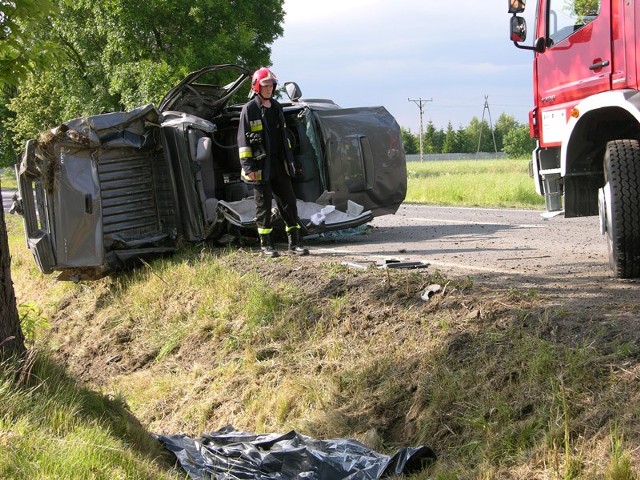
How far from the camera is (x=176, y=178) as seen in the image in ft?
30.9

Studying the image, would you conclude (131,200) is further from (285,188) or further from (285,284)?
(285,284)

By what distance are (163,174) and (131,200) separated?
528 millimetres

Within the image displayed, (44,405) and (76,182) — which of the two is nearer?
(44,405)

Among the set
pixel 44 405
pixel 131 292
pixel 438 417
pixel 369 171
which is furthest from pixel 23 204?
pixel 438 417

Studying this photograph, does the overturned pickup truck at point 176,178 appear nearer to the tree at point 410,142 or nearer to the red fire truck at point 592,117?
the red fire truck at point 592,117

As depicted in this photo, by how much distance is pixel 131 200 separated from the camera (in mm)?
9203

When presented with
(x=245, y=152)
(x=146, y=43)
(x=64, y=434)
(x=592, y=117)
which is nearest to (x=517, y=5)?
(x=592, y=117)

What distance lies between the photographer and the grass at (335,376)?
3.90 metres

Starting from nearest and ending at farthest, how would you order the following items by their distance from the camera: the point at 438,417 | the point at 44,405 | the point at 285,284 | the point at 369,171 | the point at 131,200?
1. the point at 44,405
2. the point at 438,417
3. the point at 285,284
4. the point at 131,200
5. the point at 369,171

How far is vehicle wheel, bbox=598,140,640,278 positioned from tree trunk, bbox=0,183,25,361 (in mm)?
4175

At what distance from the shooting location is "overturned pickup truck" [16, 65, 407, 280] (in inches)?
336

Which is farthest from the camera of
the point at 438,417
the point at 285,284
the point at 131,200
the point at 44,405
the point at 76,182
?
the point at 131,200

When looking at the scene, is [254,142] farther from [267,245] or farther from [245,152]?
[267,245]

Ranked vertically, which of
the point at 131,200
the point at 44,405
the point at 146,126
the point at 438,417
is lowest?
the point at 438,417
